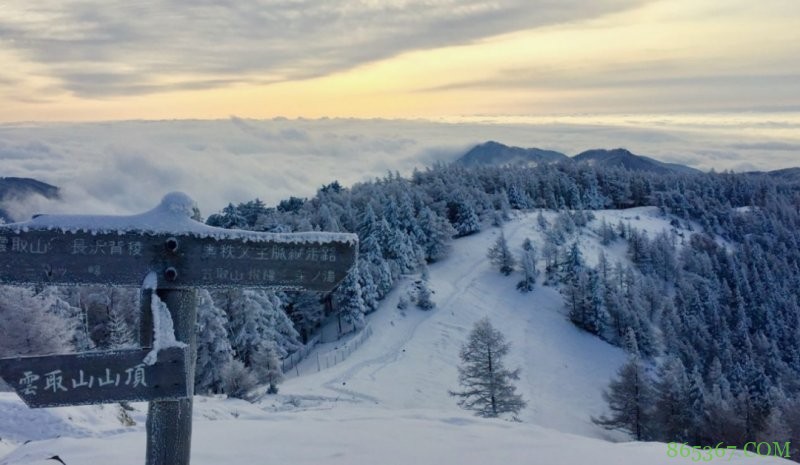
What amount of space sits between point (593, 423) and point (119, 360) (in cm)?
3920

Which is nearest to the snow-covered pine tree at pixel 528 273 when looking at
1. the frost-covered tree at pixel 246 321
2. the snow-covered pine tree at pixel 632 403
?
the snow-covered pine tree at pixel 632 403

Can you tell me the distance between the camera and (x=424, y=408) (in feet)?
83.0

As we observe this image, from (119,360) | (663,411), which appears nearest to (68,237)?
(119,360)

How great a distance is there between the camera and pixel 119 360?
15.9 feet

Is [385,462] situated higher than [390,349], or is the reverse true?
[385,462]

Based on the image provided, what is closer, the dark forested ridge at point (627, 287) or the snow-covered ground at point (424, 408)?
the snow-covered ground at point (424, 408)

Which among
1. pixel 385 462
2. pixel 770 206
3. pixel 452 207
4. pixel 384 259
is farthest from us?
pixel 770 206

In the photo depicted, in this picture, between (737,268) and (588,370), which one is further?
(737,268)

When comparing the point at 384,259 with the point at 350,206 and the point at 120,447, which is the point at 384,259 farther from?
the point at 120,447

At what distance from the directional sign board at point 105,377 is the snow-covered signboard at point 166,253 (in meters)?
0.74

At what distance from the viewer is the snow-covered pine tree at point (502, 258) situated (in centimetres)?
6625

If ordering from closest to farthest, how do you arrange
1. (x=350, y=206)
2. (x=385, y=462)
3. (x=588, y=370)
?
(x=385, y=462), (x=588, y=370), (x=350, y=206)

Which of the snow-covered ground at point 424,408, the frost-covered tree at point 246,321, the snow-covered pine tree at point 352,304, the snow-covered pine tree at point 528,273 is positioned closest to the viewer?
the snow-covered ground at point 424,408

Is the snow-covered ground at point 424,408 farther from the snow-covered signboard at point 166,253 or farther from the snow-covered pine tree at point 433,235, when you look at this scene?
the snow-covered signboard at point 166,253
